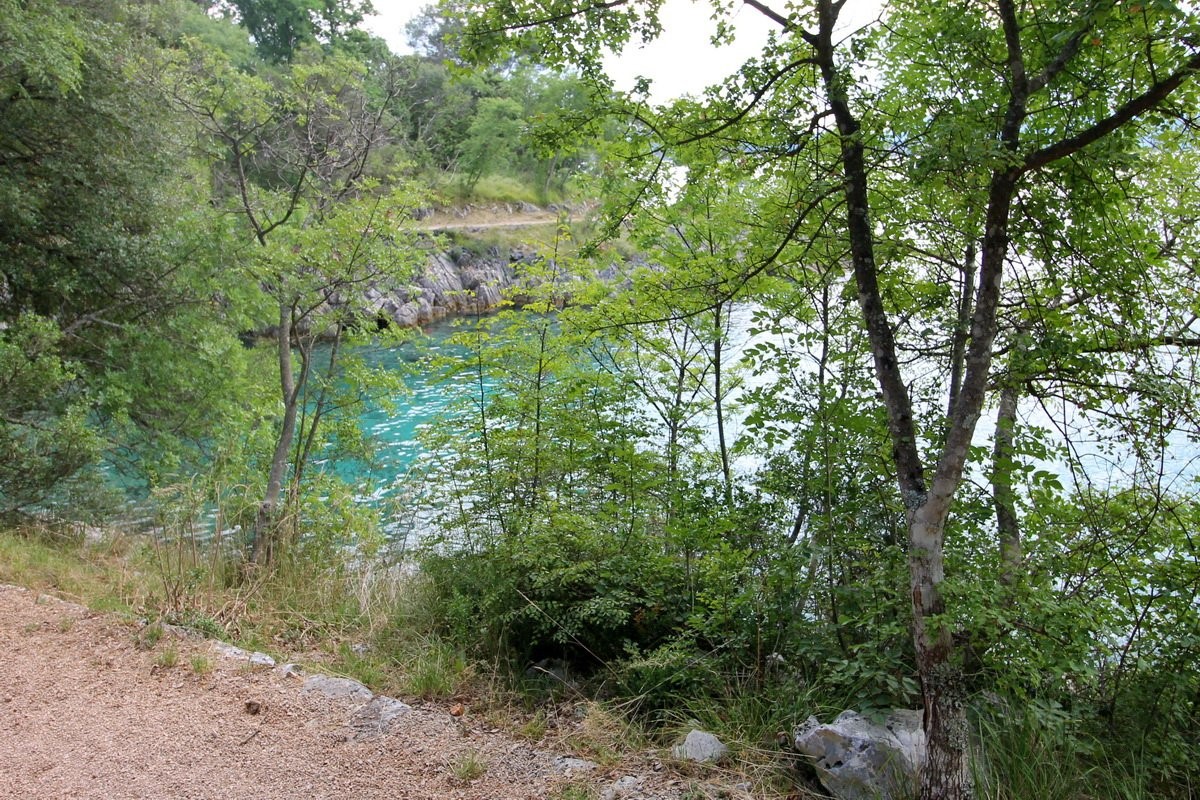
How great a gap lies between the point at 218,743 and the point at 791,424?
4.40m

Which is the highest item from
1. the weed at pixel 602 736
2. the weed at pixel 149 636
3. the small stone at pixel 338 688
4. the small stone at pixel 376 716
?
the weed at pixel 602 736

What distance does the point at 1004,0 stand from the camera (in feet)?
9.65

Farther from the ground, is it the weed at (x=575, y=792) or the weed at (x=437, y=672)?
the weed at (x=575, y=792)

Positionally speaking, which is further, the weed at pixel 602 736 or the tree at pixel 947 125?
the weed at pixel 602 736

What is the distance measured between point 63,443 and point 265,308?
3.63 metres

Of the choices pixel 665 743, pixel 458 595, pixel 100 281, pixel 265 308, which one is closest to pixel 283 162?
pixel 265 308

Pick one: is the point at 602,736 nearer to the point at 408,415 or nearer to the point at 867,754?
the point at 867,754

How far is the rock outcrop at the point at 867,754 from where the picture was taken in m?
3.36

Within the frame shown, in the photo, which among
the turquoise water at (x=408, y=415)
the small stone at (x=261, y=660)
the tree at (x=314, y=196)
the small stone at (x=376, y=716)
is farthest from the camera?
the tree at (x=314, y=196)

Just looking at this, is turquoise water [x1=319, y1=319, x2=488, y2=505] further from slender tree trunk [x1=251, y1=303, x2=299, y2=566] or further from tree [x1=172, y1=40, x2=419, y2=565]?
slender tree trunk [x1=251, y1=303, x2=299, y2=566]

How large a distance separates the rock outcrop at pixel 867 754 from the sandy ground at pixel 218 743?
2.18ft

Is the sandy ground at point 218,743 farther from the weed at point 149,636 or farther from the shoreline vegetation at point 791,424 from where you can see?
the shoreline vegetation at point 791,424

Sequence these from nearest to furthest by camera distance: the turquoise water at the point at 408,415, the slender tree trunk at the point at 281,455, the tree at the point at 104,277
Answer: the slender tree trunk at the point at 281,455
the turquoise water at the point at 408,415
the tree at the point at 104,277

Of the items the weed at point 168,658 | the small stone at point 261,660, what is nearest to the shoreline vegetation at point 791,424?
the small stone at point 261,660
